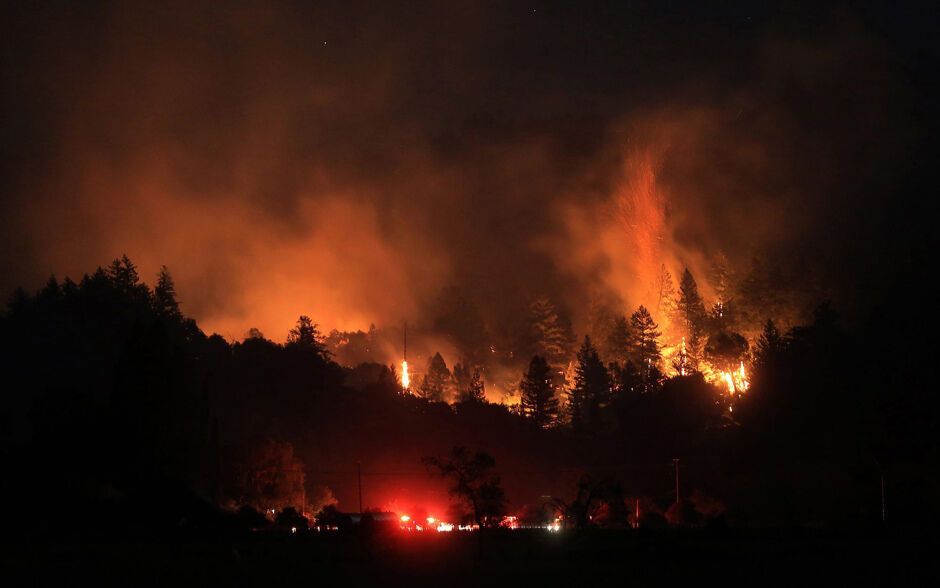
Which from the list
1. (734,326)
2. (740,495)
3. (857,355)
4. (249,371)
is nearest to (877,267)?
(734,326)

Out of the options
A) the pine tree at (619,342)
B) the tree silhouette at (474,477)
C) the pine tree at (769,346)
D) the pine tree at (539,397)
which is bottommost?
the tree silhouette at (474,477)

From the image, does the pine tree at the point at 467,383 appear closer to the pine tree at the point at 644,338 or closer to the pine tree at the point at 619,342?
the pine tree at the point at 619,342

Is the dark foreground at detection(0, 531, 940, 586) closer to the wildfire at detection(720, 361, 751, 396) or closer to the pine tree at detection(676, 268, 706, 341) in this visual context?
the wildfire at detection(720, 361, 751, 396)

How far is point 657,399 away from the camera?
12344cm

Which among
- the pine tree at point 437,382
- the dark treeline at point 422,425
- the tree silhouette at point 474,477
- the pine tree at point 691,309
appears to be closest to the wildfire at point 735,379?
the dark treeline at point 422,425

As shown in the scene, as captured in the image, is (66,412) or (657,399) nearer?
(66,412)

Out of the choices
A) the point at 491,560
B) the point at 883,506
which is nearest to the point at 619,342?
the point at 883,506

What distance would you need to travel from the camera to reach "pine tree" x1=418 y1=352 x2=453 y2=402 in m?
156

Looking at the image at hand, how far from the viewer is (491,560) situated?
1946 inches

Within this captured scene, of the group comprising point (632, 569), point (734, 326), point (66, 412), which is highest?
point (734, 326)

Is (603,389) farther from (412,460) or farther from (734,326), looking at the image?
(412,460)

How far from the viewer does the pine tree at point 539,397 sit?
130 m

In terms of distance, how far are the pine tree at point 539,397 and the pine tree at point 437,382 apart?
2197 centimetres

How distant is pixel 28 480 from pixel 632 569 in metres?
34.8
